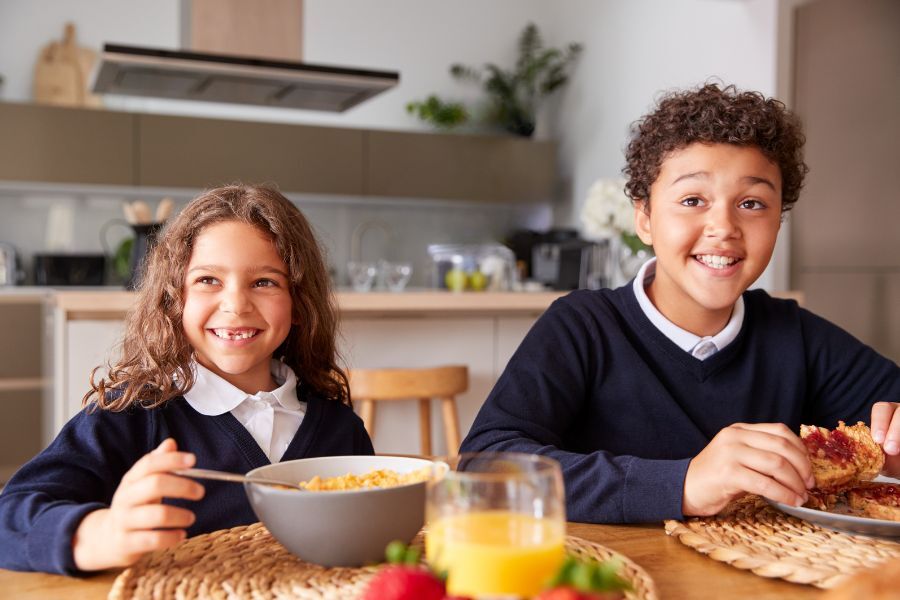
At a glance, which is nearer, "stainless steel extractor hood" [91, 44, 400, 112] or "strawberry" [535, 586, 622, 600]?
"strawberry" [535, 586, 622, 600]

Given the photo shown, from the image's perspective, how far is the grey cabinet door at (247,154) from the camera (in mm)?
4344

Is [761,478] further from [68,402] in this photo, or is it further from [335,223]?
[335,223]

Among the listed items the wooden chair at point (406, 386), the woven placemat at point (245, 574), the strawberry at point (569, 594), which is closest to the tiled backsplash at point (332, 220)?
the wooden chair at point (406, 386)

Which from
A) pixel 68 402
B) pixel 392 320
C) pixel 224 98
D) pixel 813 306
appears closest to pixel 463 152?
pixel 224 98

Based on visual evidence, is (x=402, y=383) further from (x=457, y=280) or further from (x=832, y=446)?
(x=832, y=446)

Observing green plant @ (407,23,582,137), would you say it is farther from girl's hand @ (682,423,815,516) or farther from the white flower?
girl's hand @ (682,423,815,516)

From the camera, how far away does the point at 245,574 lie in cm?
71

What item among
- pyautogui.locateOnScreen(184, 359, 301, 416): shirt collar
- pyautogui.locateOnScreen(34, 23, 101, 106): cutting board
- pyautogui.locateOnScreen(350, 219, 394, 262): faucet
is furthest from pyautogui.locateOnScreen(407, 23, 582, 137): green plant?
pyautogui.locateOnScreen(184, 359, 301, 416): shirt collar

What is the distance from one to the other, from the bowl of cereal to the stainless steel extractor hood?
2671 millimetres

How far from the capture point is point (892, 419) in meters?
1.01

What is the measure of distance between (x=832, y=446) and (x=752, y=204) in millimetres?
364

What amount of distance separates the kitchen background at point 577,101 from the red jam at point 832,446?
6.55ft

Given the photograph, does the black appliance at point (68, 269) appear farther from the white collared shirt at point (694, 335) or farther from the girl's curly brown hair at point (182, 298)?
the white collared shirt at point (694, 335)

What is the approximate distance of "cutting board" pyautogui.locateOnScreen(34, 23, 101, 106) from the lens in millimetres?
4344
